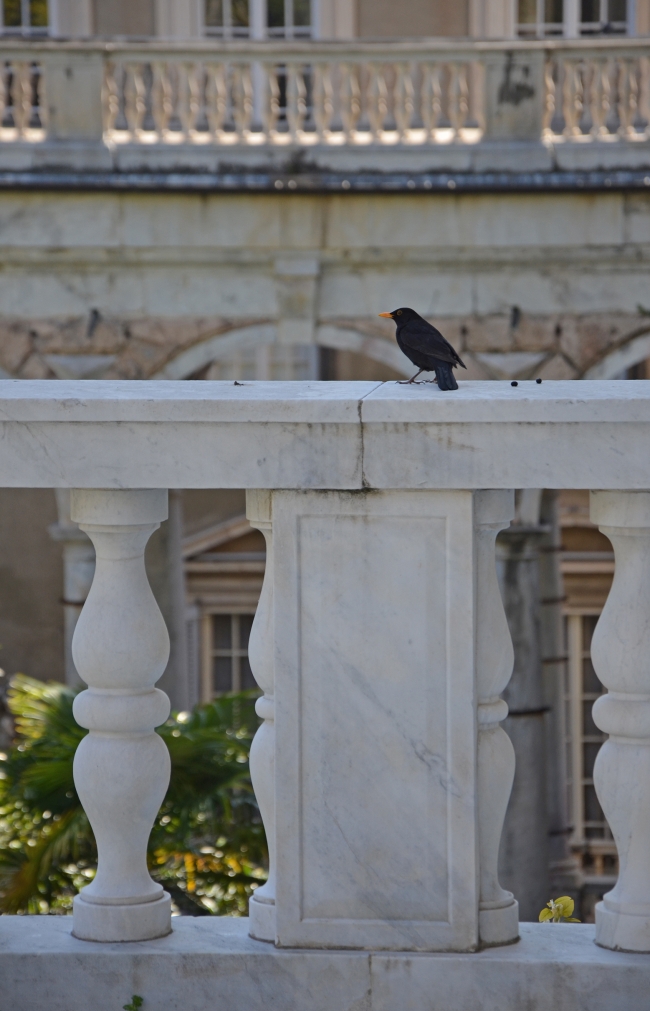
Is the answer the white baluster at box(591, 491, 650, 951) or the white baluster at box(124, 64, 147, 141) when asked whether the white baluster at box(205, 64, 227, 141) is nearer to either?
the white baluster at box(124, 64, 147, 141)

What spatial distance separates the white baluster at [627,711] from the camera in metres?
2.56

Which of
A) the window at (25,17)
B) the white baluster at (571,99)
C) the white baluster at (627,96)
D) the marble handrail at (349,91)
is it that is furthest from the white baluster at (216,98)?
the window at (25,17)

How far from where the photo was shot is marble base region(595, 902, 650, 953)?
259 centimetres

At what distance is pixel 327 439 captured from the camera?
253 cm

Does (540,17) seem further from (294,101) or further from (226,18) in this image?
(294,101)

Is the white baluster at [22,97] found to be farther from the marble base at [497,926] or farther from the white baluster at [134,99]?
the marble base at [497,926]

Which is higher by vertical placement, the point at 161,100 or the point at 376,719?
the point at 161,100

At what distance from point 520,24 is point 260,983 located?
1277 centimetres

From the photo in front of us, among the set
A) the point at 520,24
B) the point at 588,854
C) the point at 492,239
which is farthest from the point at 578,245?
the point at 588,854

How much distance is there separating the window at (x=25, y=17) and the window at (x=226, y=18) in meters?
1.64

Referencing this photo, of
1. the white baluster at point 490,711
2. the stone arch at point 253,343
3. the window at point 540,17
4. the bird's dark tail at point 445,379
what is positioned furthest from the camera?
the window at point 540,17

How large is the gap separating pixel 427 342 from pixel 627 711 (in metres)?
1.18

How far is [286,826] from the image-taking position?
8.54 ft

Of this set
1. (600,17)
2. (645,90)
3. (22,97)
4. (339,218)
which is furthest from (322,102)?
(600,17)
